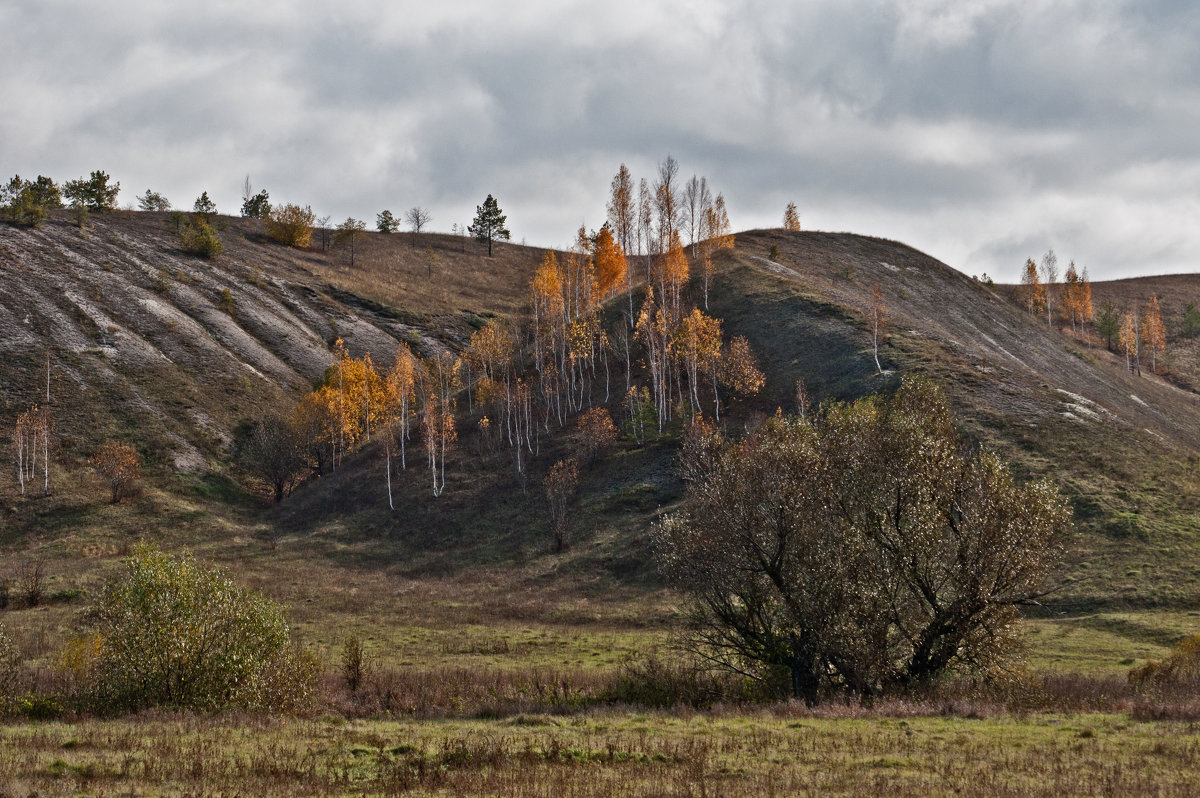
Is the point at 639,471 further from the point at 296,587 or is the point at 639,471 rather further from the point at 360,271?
the point at 360,271

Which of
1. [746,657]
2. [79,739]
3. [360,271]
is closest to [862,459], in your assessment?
[746,657]

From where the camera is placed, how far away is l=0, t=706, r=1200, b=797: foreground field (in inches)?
643

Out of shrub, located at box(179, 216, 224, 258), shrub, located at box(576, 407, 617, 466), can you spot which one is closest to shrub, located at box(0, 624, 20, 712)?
shrub, located at box(576, 407, 617, 466)

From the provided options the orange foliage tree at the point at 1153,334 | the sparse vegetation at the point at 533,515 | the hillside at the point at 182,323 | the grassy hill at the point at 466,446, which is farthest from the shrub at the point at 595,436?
the orange foliage tree at the point at 1153,334

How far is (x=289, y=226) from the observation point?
181 m

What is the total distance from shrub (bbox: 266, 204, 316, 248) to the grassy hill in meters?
23.3

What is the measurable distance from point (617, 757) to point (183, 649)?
55.3ft

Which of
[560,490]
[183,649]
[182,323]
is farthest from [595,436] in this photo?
[182,323]

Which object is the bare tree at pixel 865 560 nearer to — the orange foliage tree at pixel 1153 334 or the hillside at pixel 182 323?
the hillside at pixel 182 323

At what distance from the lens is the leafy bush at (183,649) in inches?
1051

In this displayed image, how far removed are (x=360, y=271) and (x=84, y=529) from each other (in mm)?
107403

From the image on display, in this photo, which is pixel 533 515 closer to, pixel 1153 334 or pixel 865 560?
pixel 865 560

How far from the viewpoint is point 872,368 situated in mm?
83812

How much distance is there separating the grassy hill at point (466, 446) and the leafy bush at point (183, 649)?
1333cm
